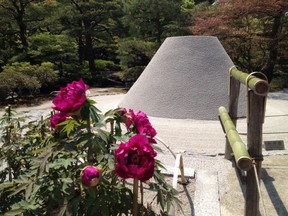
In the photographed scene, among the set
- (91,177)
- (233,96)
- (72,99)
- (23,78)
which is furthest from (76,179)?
(23,78)

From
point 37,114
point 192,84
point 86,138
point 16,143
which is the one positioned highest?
point 86,138

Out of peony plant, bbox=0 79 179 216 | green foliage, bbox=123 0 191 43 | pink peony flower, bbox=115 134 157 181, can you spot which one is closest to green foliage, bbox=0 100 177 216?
peony plant, bbox=0 79 179 216

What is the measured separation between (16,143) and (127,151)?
3.96 ft

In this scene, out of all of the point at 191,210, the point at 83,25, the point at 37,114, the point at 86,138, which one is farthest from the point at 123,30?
the point at 86,138

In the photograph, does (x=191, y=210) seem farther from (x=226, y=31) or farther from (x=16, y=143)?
(x=226, y=31)

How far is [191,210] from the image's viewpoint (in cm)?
273

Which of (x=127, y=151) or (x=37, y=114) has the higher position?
(x=127, y=151)

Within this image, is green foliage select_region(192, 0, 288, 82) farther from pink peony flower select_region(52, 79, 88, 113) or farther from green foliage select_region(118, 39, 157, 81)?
pink peony flower select_region(52, 79, 88, 113)

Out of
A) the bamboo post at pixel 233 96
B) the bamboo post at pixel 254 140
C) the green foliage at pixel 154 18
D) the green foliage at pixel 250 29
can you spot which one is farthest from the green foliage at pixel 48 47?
the bamboo post at pixel 254 140

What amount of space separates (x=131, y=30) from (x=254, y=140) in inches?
482

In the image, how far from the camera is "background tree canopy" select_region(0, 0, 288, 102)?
35.2ft

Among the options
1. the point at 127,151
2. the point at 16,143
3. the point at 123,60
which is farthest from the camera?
the point at 123,60

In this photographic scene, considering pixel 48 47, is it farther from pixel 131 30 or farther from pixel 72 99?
pixel 72 99

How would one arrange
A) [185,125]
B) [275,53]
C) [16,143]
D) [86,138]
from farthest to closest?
[275,53], [185,125], [16,143], [86,138]
